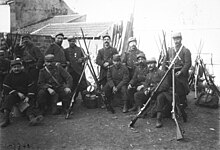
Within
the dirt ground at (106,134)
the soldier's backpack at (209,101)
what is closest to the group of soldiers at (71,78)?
the dirt ground at (106,134)

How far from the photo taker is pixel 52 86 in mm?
6066

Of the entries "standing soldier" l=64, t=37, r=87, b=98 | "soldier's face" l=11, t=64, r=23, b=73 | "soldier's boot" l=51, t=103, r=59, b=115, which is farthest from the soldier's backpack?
"soldier's face" l=11, t=64, r=23, b=73

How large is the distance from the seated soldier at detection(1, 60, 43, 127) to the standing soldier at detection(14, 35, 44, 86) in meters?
0.97

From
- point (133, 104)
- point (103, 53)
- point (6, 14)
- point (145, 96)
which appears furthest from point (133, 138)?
point (6, 14)

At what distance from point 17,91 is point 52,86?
0.95 meters

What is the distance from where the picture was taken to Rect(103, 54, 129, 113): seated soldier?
253 inches

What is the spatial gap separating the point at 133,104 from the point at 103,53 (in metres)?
1.78

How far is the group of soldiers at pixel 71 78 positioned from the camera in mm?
5387

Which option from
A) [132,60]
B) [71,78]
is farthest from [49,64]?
[132,60]

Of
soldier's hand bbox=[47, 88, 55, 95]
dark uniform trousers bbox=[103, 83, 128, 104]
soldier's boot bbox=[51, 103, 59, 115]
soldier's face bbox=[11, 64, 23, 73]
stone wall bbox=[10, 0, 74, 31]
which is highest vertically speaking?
stone wall bbox=[10, 0, 74, 31]

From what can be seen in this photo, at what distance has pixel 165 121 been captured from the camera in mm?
5461

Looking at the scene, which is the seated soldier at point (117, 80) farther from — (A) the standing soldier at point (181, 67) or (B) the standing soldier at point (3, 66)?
(B) the standing soldier at point (3, 66)

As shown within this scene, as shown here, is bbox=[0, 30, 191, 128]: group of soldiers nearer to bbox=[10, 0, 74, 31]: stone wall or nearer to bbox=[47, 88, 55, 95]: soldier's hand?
bbox=[47, 88, 55, 95]: soldier's hand

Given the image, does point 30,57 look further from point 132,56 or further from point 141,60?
point 141,60
